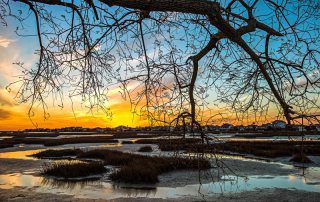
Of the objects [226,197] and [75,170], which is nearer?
[226,197]

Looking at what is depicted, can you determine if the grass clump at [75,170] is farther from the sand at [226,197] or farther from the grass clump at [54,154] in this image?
the grass clump at [54,154]

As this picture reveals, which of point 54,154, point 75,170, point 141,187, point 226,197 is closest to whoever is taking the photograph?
point 226,197

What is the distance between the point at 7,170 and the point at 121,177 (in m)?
8.16

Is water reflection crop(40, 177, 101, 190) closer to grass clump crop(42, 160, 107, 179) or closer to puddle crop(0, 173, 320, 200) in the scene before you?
puddle crop(0, 173, 320, 200)

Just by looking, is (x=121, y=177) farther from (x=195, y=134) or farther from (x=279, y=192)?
(x=195, y=134)

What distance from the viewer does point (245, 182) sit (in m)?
15.3

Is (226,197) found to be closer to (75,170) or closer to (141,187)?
(141,187)

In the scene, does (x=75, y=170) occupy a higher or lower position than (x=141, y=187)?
higher

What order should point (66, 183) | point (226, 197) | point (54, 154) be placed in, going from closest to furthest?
1. point (226, 197)
2. point (66, 183)
3. point (54, 154)

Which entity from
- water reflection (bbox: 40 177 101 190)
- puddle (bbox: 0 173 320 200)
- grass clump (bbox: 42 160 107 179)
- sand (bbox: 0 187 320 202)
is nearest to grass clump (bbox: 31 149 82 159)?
grass clump (bbox: 42 160 107 179)

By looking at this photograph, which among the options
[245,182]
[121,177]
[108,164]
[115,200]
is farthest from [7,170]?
[245,182]

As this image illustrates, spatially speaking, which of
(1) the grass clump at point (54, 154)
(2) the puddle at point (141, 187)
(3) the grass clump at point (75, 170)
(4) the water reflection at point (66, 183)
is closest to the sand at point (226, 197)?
(2) the puddle at point (141, 187)

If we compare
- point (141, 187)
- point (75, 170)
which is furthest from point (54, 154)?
point (141, 187)

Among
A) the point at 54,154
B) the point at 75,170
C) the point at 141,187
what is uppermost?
the point at 54,154
